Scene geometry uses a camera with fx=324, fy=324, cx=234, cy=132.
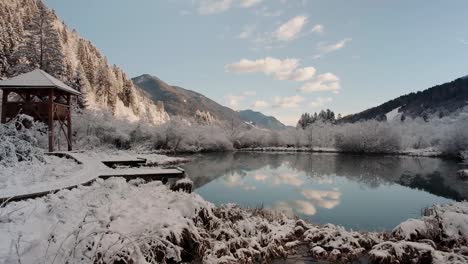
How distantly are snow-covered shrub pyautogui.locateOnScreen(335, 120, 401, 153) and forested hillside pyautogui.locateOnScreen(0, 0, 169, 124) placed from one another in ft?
123

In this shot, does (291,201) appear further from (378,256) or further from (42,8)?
(42,8)

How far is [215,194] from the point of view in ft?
61.7

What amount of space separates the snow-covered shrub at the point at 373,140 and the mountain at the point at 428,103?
46.4m

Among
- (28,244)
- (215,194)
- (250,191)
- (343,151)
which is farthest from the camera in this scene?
(343,151)

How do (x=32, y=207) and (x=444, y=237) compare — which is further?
(x=444, y=237)

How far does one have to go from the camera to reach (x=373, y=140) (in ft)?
194

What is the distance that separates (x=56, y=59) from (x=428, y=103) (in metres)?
131

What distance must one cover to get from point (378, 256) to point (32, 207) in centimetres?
682

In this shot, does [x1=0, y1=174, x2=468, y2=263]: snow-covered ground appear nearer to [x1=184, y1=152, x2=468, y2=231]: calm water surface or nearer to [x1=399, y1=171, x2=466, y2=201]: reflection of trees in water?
[x1=184, y1=152, x2=468, y2=231]: calm water surface

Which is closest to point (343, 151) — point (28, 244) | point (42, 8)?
point (42, 8)

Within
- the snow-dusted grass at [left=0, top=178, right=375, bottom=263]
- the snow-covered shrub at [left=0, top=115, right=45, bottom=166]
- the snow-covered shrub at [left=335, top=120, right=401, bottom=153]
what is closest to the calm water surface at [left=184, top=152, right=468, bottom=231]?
the snow-dusted grass at [left=0, top=178, right=375, bottom=263]

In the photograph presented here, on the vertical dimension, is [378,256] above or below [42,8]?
below

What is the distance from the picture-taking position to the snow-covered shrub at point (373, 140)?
2301 inches

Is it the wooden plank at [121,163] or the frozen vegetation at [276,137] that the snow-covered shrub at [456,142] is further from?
the wooden plank at [121,163]
